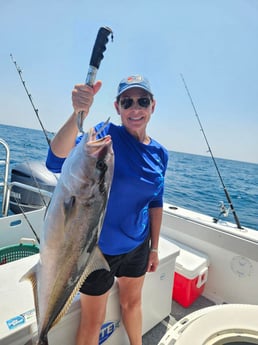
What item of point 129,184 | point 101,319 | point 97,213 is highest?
point 129,184

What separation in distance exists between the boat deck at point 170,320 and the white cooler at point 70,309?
0.08m

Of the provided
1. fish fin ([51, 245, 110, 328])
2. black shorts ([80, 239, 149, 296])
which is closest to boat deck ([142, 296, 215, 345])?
black shorts ([80, 239, 149, 296])

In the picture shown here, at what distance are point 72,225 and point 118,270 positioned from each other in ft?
2.39

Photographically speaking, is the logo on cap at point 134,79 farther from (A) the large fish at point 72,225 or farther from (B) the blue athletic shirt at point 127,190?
(A) the large fish at point 72,225

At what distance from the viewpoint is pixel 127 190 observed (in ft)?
A: 4.50

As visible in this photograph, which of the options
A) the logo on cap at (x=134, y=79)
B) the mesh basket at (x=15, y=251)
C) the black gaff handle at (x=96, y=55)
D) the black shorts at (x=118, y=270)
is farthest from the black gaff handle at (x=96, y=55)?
the mesh basket at (x=15, y=251)

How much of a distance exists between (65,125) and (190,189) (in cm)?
1099

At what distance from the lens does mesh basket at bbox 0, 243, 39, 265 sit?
2.18 meters

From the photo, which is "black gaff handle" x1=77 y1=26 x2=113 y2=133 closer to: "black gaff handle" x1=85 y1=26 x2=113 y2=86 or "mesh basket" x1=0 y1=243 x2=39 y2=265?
"black gaff handle" x1=85 y1=26 x2=113 y2=86

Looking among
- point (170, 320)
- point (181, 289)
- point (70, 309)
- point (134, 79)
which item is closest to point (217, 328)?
point (70, 309)

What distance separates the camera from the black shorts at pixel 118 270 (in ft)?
4.50

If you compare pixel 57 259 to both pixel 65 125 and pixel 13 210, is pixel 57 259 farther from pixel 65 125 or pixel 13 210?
pixel 13 210

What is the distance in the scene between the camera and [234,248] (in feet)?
8.80

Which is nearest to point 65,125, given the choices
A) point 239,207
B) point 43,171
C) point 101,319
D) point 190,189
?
point 101,319
